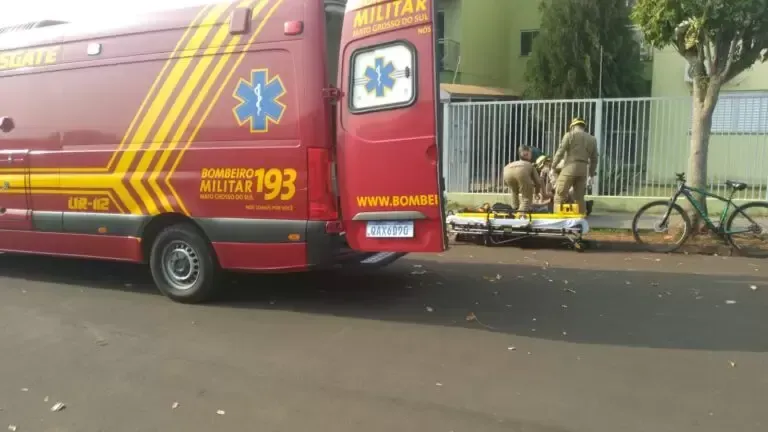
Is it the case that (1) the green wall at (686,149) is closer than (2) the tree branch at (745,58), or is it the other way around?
(2) the tree branch at (745,58)

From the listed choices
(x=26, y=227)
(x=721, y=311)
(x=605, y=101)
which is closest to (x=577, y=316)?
(x=721, y=311)

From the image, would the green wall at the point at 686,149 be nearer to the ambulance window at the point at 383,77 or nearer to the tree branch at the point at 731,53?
the tree branch at the point at 731,53

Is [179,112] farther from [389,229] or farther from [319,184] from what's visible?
[389,229]

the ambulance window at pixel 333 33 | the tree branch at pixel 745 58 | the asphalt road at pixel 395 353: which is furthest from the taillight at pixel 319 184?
the tree branch at pixel 745 58

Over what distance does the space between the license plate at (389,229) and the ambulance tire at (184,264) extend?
63.9 inches

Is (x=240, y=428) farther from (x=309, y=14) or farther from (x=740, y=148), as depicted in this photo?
(x=740, y=148)

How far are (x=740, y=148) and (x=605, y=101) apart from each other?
8.22 feet

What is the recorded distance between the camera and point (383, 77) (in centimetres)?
542

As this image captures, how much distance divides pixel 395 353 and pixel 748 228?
641 cm

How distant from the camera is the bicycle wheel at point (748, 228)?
352 inches

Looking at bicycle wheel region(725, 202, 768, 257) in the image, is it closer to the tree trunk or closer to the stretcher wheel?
the tree trunk

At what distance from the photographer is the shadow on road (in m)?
5.41

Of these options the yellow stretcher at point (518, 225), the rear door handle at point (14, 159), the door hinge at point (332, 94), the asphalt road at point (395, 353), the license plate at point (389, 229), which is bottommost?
the asphalt road at point (395, 353)

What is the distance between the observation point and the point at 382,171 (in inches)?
214
